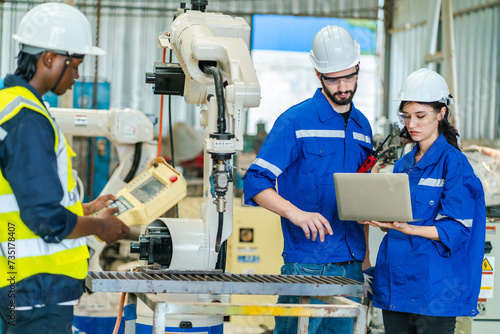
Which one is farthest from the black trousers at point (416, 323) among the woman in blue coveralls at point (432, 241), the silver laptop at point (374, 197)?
the silver laptop at point (374, 197)

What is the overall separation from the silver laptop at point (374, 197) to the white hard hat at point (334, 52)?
46cm

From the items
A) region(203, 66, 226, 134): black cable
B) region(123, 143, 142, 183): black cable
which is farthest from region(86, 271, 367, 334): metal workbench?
region(123, 143, 142, 183): black cable

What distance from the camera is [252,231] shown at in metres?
4.46

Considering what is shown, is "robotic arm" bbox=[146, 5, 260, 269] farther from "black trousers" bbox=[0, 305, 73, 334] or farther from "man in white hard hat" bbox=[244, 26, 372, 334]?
"black trousers" bbox=[0, 305, 73, 334]

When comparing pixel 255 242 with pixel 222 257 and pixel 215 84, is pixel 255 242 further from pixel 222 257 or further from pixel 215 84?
pixel 215 84

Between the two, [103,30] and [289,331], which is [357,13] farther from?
[289,331]

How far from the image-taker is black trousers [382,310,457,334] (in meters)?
2.10

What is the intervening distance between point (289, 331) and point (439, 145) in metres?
0.83

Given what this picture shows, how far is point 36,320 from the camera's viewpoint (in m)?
1.58

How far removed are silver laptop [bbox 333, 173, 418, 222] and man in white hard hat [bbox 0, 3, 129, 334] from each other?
734 mm

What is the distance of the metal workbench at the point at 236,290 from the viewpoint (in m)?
1.81

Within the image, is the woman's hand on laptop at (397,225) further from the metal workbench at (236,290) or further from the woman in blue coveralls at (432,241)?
the metal workbench at (236,290)

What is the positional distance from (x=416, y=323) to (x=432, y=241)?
11.0 inches

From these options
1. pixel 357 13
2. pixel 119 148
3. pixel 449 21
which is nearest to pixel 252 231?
pixel 119 148
